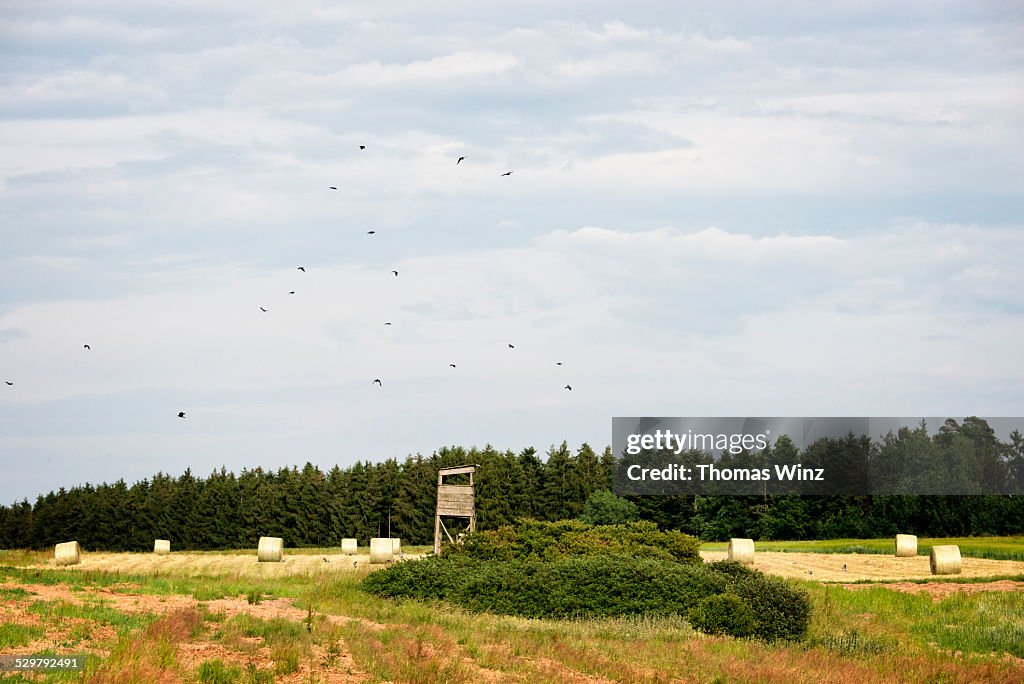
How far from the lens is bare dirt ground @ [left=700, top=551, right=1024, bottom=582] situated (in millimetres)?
46125

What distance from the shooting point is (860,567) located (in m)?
50.5

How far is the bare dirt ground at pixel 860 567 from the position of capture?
46125 millimetres

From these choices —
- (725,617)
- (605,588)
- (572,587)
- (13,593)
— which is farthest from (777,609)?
(13,593)

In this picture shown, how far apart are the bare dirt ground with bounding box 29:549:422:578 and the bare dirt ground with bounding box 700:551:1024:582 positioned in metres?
18.5

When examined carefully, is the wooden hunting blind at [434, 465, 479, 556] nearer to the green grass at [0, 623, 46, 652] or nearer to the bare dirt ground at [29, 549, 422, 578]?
the bare dirt ground at [29, 549, 422, 578]

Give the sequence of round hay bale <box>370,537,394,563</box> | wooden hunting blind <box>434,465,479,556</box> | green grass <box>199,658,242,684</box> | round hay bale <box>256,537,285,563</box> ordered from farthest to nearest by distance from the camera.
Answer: round hay bale <box>256,537,285,563</box>, round hay bale <box>370,537,394,563</box>, wooden hunting blind <box>434,465,479,556</box>, green grass <box>199,658,242,684</box>

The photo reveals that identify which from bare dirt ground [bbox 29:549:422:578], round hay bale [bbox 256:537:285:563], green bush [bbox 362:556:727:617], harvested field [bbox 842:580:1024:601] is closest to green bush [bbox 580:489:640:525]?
bare dirt ground [bbox 29:549:422:578]

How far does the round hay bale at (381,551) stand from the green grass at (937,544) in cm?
2138

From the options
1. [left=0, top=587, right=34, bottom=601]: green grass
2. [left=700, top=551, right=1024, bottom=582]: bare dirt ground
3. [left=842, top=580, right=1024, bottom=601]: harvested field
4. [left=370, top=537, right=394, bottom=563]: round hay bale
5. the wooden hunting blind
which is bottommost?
[left=700, top=551, right=1024, bottom=582]: bare dirt ground

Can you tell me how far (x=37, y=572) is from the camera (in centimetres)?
3453

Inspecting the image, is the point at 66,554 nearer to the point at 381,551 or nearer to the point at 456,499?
the point at 381,551

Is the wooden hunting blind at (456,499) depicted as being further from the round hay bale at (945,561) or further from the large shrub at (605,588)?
the round hay bale at (945,561)

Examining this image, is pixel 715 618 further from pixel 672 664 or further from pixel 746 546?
pixel 746 546

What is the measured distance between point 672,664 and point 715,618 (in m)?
6.65
